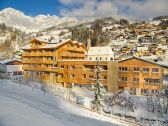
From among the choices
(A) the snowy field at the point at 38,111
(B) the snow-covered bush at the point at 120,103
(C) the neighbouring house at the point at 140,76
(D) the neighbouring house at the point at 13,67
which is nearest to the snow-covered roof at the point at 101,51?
(D) the neighbouring house at the point at 13,67

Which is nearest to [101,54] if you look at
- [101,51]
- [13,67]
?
[101,51]

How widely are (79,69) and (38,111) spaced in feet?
109

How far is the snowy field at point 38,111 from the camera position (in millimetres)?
26538

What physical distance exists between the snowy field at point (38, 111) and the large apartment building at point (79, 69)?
56.9ft

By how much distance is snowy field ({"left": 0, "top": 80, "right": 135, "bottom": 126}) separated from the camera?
2654 centimetres

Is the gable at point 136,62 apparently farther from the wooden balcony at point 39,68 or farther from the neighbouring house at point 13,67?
the neighbouring house at point 13,67

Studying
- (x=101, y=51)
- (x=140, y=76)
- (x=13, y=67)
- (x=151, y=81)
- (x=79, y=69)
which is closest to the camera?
(x=151, y=81)

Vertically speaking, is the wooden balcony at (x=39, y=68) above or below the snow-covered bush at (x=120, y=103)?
above

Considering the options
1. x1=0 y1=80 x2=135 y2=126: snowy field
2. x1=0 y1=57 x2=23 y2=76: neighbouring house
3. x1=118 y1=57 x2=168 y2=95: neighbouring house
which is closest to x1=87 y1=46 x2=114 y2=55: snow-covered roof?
x1=0 y1=57 x2=23 y2=76: neighbouring house

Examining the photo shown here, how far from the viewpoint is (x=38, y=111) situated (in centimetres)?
3353

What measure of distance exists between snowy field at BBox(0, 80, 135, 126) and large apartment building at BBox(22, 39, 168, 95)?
17.4 metres

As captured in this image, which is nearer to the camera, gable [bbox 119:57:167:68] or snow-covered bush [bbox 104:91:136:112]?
snow-covered bush [bbox 104:91:136:112]

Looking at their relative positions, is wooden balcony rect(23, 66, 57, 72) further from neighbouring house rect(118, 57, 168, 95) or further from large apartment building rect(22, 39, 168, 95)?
neighbouring house rect(118, 57, 168, 95)

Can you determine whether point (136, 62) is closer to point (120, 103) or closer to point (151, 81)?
point (151, 81)
